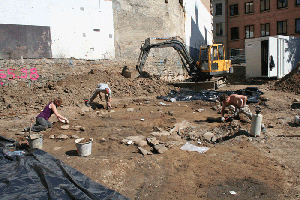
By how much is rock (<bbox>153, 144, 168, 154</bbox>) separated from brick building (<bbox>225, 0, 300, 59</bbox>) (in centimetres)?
2530

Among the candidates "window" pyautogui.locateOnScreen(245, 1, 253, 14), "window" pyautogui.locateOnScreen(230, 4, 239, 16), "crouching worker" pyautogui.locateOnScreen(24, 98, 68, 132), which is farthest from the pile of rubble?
"window" pyautogui.locateOnScreen(230, 4, 239, 16)

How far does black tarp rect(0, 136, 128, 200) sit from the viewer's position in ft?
9.79

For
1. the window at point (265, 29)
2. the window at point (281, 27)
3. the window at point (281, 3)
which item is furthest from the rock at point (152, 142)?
the window at point (281, 3)

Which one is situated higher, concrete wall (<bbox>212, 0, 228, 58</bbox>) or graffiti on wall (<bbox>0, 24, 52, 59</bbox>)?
concrete wall (<bbox>212, 0, 228, 58</bbox>)

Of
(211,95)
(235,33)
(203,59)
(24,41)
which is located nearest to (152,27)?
(203,59)

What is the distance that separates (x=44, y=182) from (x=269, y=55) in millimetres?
15313

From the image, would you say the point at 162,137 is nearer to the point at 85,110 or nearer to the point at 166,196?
the point at 166,196

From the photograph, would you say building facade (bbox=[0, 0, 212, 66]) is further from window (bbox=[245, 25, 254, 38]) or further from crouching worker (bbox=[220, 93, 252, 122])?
window (bbox=[245, 25, 254, 38])

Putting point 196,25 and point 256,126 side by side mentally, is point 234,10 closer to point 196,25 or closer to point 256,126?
point 196,25

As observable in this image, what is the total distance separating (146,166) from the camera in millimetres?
4367

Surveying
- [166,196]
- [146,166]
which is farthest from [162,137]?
[166,196]

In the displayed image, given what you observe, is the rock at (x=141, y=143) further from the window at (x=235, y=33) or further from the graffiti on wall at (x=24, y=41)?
the window at (x=235, y=33)

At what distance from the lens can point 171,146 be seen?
208 inches

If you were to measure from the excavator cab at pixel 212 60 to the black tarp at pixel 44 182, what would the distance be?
12803 millimetres
